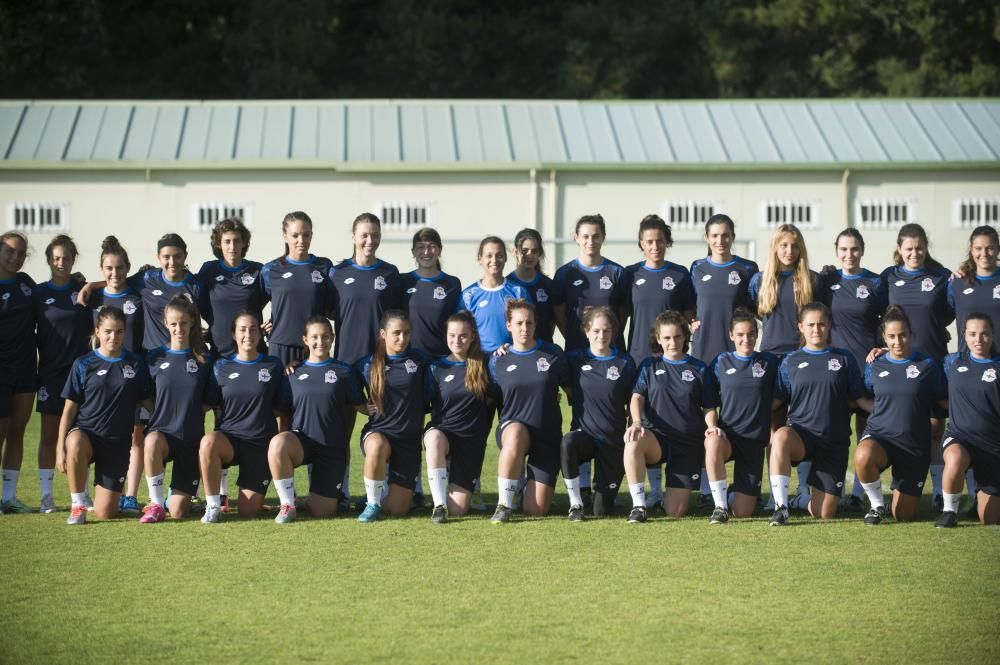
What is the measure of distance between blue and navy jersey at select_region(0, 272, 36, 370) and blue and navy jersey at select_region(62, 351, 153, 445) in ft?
1.87

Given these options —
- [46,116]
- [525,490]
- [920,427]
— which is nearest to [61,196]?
[46,116]

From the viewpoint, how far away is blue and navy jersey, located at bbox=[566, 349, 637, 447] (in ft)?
25.7

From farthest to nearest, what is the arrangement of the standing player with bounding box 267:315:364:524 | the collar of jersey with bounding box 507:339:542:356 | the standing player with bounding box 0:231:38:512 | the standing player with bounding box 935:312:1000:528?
the standing player with bounding box 0:231:38:512 < the collar of jersey with bounding box 507:339:542:356 < the standing player with bounding box 267:315:364:524 < the standing player with bounding box 935:312:1000:528

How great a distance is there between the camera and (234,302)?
27.3ft

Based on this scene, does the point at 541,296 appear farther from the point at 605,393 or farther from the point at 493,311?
the point at 605,393

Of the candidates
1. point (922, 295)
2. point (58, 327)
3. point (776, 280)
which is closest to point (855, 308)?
point (922, 295)

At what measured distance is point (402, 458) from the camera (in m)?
7.85

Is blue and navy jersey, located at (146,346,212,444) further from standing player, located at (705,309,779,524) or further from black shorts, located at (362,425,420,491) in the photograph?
standing player, located at (705,309,779,524)

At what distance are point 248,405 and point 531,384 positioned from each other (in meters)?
1.64

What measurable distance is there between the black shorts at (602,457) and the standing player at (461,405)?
55 centimetres

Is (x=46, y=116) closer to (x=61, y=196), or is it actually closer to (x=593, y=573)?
(x=61, y=196)

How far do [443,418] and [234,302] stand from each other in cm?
155

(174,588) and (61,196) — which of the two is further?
(61,196)

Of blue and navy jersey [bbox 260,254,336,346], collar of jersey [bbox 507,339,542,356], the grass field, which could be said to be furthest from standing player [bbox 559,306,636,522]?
blue and navy jersey [bbox 260,254,336,346]
